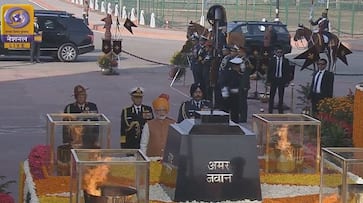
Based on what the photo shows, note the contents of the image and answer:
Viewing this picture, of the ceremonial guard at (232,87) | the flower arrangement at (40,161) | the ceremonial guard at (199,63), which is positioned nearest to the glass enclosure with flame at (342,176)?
the flower arrangement at (40,161)

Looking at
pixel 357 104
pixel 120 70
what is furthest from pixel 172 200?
pixel 120 70

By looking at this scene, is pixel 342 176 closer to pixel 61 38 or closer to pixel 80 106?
pixel 80 106

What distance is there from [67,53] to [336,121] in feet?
67.3

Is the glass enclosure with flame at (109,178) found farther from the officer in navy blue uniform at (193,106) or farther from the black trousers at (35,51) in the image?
the black trousers at (35,51)

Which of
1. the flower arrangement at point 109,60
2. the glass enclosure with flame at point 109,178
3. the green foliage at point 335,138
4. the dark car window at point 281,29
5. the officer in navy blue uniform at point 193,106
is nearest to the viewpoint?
the glass enclosure with flame at point 109,178

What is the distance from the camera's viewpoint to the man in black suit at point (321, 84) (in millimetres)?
17312

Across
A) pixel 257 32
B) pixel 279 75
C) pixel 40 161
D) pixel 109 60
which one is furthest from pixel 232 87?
pixel 257 32

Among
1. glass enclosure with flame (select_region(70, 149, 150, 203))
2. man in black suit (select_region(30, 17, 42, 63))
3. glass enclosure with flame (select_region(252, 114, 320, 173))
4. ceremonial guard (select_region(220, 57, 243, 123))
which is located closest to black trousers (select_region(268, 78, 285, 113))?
ceremonial guard (select_region(220, 57, 243, 123))

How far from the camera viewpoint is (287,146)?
9000mm

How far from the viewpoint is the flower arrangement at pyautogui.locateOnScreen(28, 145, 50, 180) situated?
8680 mm

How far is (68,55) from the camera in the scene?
33.7 m

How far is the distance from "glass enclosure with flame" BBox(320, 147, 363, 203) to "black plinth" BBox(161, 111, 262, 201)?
2.48 ft

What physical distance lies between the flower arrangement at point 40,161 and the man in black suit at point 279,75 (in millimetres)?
11342

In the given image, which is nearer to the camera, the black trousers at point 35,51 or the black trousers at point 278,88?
the black trousers at point 278,88
